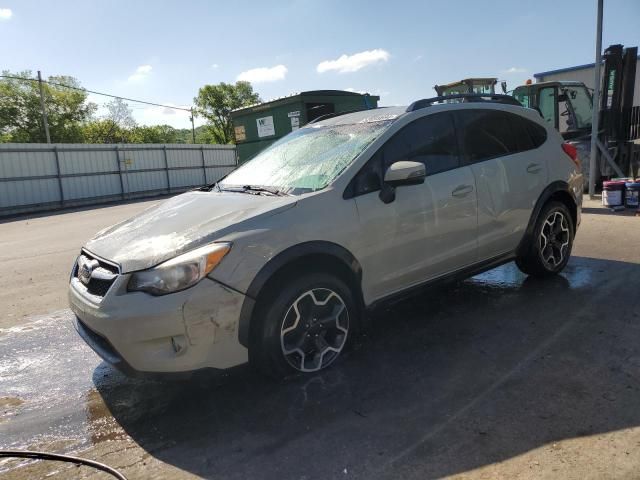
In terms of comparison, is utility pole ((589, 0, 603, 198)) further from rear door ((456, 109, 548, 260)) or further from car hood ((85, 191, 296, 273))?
car hood ((85, 191, 296, 273))

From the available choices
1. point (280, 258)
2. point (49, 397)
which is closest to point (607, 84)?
point (280, 258)

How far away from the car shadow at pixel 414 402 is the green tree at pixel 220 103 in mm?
61754

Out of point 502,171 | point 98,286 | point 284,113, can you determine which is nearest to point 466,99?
point 502,171

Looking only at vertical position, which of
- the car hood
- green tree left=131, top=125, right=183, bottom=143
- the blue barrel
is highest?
green tree left=131, top=125, right=183, bottom=143

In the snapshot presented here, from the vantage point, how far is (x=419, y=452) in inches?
94.7

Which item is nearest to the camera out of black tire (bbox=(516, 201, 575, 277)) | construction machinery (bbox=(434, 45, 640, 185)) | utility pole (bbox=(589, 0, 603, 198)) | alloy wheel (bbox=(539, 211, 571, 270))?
black tire (bbox=(516, 201, 575, 277))

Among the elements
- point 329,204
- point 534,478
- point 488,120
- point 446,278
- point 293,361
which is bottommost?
point 534,478

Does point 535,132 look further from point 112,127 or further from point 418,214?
point 112,127

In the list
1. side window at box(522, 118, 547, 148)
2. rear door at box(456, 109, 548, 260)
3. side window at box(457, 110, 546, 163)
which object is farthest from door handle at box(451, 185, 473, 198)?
side window at box(522, 118, 547, 148)

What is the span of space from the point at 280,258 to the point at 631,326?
9.10 feet

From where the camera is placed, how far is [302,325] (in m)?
3.11

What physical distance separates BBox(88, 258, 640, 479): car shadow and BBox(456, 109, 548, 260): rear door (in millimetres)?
713

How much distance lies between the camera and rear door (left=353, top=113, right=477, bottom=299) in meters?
3.36

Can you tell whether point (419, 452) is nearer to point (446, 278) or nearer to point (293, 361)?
point (293, 361)
